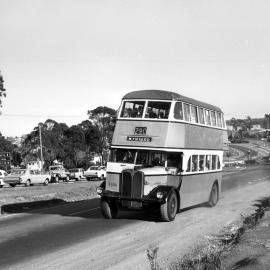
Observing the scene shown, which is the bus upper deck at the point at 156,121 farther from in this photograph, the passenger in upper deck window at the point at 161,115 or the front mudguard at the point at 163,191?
the front mudguard at the point at 163,191

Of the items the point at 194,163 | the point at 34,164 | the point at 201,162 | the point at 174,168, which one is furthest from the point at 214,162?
the point at 34,164

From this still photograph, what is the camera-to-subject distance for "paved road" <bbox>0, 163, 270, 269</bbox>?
10055mm

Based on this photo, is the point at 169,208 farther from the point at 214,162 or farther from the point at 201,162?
the point at 214,162

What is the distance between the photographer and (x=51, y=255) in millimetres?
10320

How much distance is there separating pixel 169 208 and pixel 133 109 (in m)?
3.65

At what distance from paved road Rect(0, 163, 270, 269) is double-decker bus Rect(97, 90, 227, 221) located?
891 mm

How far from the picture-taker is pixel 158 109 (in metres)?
16.6

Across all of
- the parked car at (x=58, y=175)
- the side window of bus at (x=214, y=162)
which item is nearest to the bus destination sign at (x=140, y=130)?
the side window of bus at (x=214, y=162)

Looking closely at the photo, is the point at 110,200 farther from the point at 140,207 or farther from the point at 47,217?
the point at 47,217

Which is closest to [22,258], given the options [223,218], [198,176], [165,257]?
[165,257]

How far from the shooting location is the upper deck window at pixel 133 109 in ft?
55.3

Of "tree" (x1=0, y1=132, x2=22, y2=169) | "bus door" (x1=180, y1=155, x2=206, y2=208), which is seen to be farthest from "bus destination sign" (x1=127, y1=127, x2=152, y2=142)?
"tree" (x1=0, y1=132, x2=22, y2=169)

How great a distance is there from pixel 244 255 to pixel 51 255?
157 inches

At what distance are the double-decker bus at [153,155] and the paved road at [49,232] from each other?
89 centimetres
